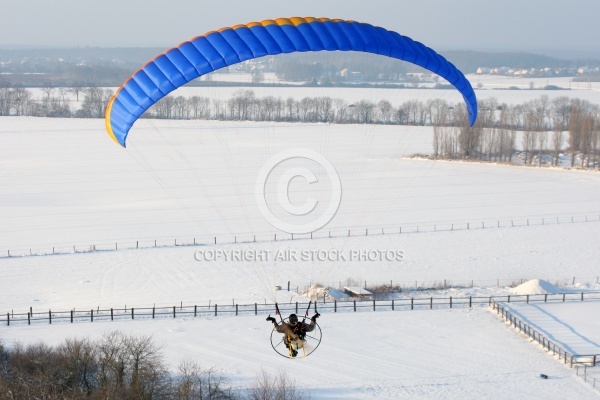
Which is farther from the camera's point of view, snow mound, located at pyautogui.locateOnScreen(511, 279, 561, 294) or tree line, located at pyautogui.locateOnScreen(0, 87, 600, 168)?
tree line, located at pyautogui.locateOnScreen(0, 87, 600, 168)

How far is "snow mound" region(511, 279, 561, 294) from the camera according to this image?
846 inches

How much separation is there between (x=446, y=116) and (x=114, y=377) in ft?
182

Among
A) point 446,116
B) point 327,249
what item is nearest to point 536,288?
point 327,249

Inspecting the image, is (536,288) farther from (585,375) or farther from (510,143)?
(510,143)

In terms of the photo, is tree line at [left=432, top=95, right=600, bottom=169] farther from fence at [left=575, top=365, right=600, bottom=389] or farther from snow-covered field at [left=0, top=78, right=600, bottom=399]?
fence at [left=575, top=365, right=600, bottom=389]

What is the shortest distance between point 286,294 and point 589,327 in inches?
294

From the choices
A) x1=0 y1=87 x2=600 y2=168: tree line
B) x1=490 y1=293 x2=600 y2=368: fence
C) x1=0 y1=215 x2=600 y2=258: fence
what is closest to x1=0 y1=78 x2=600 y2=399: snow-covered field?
x1=0 y1=215 x2=600 y2=258: fence

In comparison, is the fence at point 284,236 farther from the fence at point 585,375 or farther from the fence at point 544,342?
the fence at point 585,375

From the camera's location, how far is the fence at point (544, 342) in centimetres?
1669

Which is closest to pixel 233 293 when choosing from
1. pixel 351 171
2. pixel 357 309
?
pixel 357 309

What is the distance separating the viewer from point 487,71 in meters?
178

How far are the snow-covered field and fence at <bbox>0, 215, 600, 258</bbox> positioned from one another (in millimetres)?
133

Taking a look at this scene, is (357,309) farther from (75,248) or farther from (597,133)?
(597,133)

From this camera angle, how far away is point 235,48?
12.4 meters
